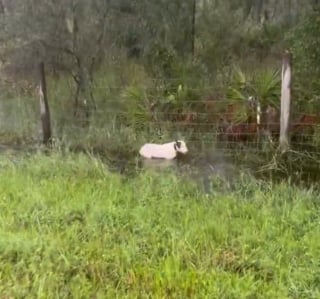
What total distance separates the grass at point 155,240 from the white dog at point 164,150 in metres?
1.12

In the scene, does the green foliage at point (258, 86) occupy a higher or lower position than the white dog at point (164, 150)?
higher

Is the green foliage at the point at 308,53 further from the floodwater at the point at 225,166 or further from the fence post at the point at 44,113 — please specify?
the fence post at the point at 44,113

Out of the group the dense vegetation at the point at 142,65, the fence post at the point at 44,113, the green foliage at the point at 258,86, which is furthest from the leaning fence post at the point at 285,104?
the fence post at the point at 44,113

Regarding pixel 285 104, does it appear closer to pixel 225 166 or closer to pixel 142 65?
pixel 225 166

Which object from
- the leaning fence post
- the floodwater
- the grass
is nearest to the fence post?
the floodwater

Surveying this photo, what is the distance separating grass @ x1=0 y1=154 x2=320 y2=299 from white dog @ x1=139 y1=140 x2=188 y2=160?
112 centimetres

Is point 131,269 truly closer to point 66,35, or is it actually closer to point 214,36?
point 66,35

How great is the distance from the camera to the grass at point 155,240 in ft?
9.47

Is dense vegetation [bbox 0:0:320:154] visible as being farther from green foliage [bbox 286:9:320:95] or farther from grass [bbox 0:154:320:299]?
grass [bbox 0:154:320:299]

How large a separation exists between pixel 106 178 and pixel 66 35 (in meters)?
3.12

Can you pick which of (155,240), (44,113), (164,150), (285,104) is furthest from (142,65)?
(155,240)

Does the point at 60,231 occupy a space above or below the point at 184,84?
below

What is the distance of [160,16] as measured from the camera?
7.62 meters

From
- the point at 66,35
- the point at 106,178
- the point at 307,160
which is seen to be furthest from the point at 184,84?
the point at 106,178
